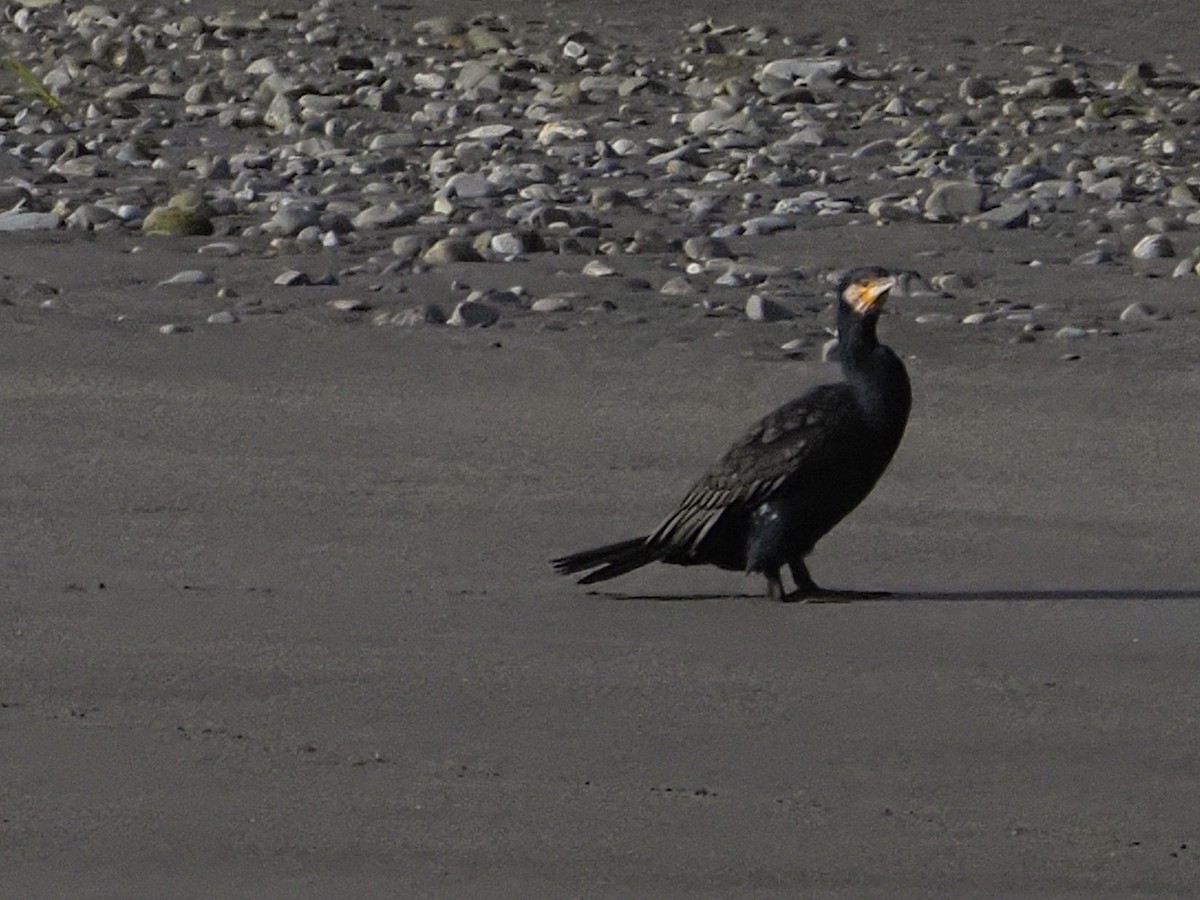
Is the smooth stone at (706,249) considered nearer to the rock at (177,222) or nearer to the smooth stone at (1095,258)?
the smooth stone at (1095,258)

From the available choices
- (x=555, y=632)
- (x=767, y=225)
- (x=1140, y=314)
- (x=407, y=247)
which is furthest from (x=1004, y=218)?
(x=555, y=632)

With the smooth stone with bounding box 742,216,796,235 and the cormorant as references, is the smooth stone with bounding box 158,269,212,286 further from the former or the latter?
the cormorant

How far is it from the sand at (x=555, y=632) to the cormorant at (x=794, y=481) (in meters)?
0.11

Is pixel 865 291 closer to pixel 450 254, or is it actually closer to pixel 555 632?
pixel 555 632

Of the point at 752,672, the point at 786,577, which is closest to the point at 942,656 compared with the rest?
the point at 752,672

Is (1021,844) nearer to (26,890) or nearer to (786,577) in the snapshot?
(26,890)

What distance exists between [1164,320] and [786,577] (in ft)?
9.30

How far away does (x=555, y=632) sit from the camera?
5207 millimetres

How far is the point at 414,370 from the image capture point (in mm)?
7637

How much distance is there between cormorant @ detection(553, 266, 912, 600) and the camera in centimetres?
548

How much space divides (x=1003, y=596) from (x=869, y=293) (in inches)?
26.7

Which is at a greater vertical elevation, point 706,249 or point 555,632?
point 555,632

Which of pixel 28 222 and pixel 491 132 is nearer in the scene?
pixel 28 222

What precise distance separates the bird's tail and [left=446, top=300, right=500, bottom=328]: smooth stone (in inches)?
108
